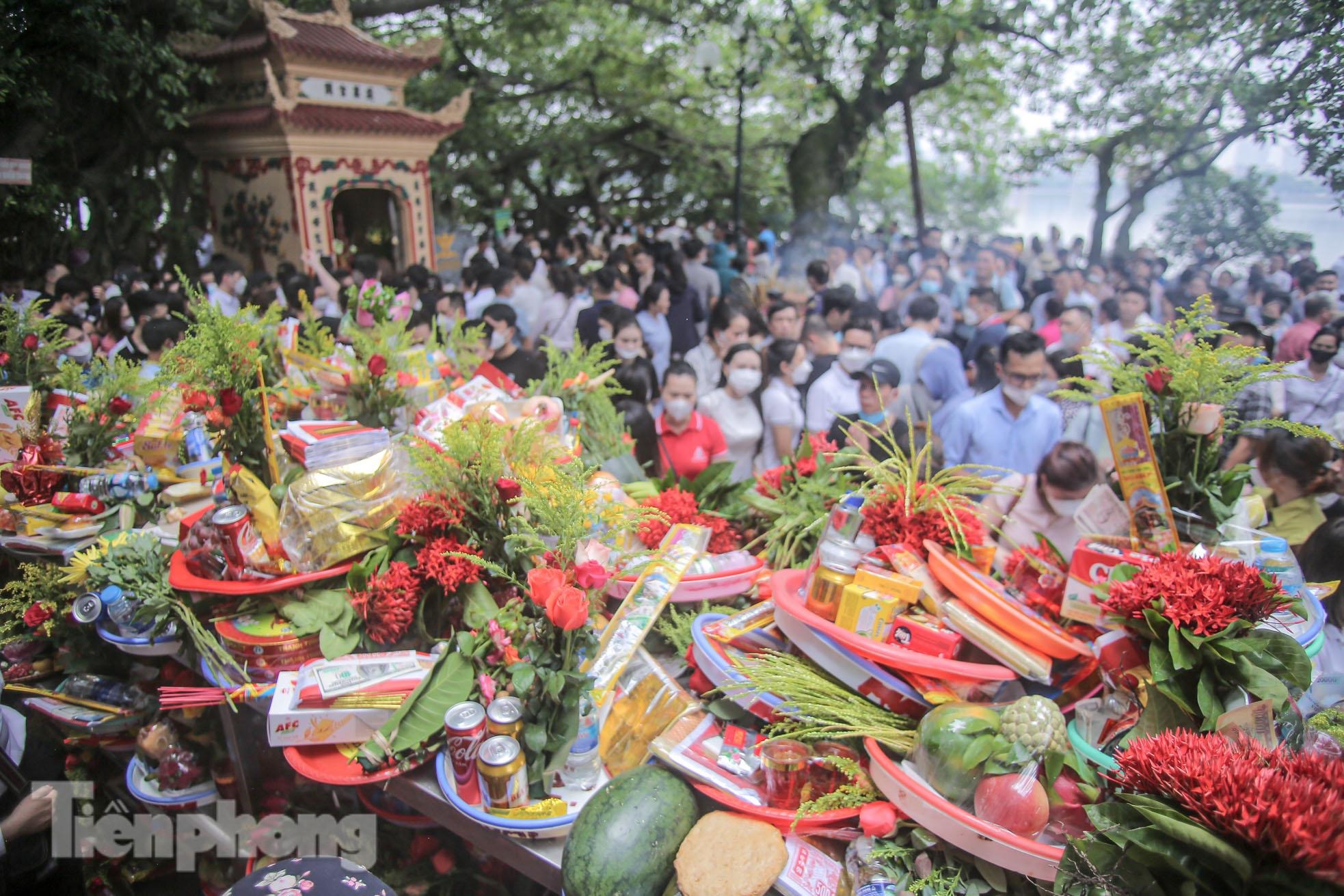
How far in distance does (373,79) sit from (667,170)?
810cm

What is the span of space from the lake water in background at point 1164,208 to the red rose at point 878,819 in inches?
128

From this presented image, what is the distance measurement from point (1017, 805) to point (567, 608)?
3.53ft

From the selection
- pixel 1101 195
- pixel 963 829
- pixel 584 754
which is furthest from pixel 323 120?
pixel 963 829

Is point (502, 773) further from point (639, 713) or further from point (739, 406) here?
point (739, 406)

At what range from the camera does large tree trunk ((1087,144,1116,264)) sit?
5172 mm

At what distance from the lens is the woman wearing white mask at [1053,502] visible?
8.79 feet

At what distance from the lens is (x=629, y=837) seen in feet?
6.29

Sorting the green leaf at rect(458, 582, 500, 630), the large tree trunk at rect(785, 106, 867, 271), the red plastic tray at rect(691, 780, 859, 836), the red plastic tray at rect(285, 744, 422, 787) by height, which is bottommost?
the red plastic tray at rect(691, 780, 859, 836)

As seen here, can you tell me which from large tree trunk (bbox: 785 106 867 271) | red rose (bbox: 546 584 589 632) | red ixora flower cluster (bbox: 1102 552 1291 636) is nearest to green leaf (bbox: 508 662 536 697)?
red rose (bbox: 546 584 589 632)

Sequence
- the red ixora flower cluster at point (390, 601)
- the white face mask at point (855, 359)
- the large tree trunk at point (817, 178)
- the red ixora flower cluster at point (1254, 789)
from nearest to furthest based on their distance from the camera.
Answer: the red ixora flower cluster at point (1254, 789) → the red ixora flower cluster at point (390, 601) → the white face mask at point (855, 359) → the large tree trunk at point (817, 178)

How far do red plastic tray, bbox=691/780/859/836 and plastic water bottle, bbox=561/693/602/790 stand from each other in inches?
12.2

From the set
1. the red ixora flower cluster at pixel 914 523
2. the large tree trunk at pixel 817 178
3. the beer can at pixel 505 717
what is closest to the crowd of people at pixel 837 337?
the red ixora flower cluster at pixel 914 523

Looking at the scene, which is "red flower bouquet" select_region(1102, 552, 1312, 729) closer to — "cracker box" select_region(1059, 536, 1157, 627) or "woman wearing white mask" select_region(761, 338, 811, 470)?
"cracker box" select_region(1059, 536, 1157, 627)

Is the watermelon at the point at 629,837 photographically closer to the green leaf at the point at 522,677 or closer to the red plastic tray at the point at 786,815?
the red plastic tray at the point at 786,815
